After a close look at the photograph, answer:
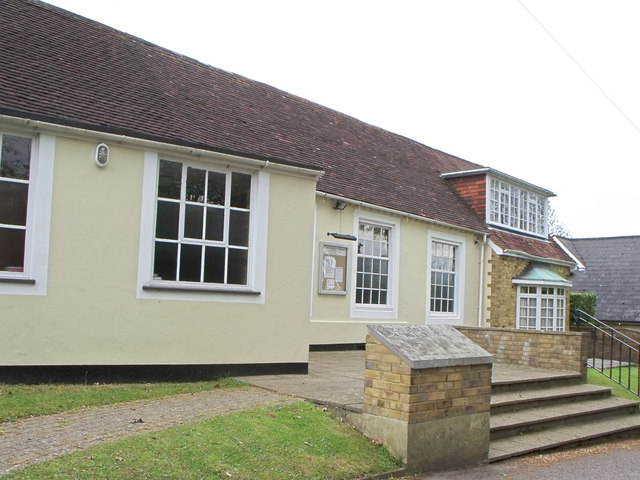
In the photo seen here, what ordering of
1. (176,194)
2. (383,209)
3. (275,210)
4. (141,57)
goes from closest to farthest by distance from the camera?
(176,194)
(275,210)
(141,57)
(383,209)

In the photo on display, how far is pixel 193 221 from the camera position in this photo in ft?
31.6

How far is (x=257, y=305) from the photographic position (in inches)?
394

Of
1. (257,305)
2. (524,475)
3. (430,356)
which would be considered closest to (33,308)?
(257,305)

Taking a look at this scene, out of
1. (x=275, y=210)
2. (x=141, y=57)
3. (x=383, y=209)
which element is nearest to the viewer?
(x=275, y=210)

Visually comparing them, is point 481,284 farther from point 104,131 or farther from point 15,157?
point 15,157

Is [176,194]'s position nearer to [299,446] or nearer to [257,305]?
[257,305]

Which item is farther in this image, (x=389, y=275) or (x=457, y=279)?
(x=457, y=279)

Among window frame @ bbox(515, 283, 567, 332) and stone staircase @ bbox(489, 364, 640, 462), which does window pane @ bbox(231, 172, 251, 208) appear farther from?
window frame @ bbox(515, 283, 567, 332)

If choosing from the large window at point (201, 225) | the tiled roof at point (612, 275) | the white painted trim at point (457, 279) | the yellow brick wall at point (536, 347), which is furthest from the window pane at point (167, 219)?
the tiled roof at point (612, 275)

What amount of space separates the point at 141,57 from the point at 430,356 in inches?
363

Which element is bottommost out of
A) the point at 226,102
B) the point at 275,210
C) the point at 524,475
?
the point at 524,475

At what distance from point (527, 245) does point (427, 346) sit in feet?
51.6

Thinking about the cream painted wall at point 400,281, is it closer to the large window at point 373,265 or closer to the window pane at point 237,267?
the large window at point 373,265

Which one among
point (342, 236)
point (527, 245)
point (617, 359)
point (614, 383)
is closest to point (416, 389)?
point (614, 383)
